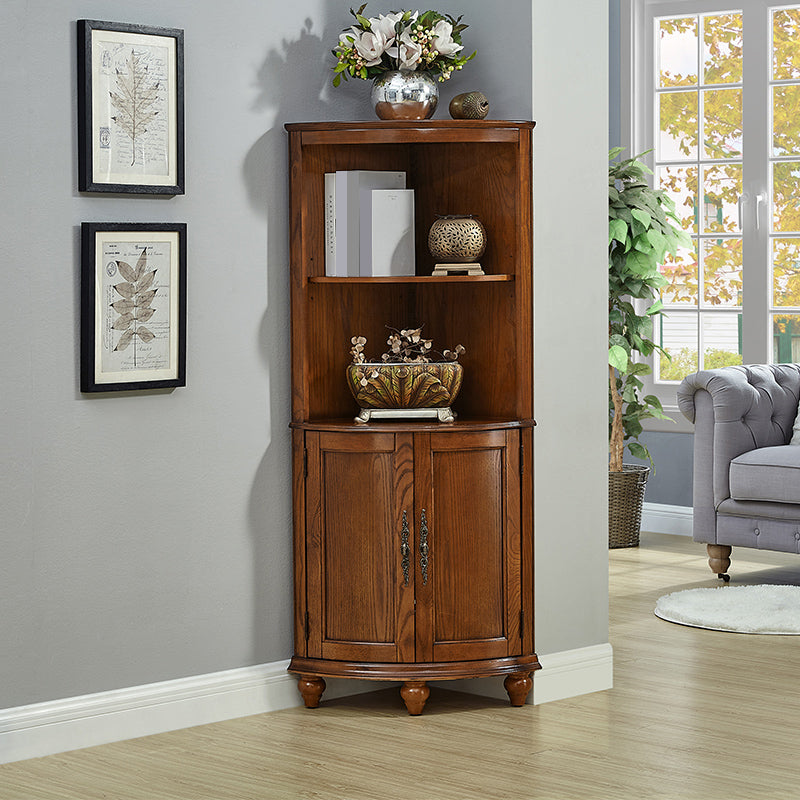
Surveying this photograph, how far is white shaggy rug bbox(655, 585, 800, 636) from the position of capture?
4.82 m

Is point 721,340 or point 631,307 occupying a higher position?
point 631,307

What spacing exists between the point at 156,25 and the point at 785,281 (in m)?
3.85

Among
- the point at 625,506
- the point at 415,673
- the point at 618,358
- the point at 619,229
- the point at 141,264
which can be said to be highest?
the point at 619,229

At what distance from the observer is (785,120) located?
6.58 m

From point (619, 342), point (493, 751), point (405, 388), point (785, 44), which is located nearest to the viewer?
point (493, 751)

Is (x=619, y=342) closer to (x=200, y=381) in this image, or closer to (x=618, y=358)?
(x=618, y=358)

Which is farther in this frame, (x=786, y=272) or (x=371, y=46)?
(x=786, y=272)

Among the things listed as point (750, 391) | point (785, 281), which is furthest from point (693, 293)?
point (750, 391)

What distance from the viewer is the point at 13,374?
11.2 ft

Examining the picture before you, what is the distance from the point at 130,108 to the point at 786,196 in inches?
154

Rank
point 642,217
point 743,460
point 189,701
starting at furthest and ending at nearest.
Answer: point 642,217 → point 743,460 → point 189,701

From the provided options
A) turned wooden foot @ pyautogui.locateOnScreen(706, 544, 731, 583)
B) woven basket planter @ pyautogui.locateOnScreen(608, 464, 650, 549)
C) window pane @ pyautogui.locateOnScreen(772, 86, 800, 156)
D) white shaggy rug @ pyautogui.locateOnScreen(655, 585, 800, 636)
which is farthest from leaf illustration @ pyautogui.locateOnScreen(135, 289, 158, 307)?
window pane @ pyautogui.locateOnScreen(772, 86, 800, 156)

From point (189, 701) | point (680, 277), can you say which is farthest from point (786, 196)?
point (189, 701)

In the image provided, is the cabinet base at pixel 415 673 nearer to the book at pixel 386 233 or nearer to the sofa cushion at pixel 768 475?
the book at pixel 386 233
